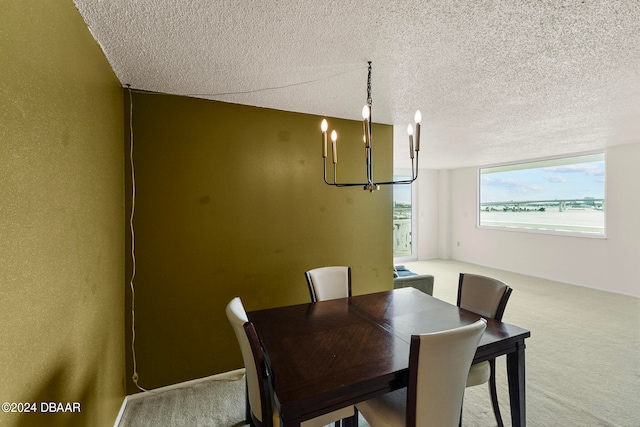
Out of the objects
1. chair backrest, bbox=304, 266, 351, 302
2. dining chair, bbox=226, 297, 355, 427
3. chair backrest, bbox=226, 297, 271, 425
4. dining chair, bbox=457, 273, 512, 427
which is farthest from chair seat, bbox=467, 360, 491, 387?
chair backrest, bbox=226, 297, 271, 425

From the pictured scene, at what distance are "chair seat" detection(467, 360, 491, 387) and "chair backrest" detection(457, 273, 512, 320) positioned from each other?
32cm

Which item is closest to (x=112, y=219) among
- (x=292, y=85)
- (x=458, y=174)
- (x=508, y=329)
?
(x=292, y=85)

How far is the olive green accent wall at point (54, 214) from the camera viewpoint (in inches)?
32.8

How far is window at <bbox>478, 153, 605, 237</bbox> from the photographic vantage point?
5043 mm

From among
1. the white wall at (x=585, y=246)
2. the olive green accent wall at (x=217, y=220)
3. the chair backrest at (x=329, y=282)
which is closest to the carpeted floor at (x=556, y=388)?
the olive green accent wall at (x=217, y=220)

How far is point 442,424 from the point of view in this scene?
1281 mm

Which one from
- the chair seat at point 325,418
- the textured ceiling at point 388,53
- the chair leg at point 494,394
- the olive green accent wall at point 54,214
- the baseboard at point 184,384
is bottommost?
the baseboard at point 184,384

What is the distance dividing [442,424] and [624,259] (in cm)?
538

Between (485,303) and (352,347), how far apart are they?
1.16 metres

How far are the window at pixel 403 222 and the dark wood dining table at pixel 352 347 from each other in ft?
17.4

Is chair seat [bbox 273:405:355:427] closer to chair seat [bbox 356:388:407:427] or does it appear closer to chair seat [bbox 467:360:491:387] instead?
chair seat [bbox 356:388:407:427]

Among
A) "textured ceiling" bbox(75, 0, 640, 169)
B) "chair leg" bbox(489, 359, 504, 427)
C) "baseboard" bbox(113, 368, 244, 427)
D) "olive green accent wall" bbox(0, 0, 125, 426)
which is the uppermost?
"textured ceiling" bbox(75, 0, 640, 169)

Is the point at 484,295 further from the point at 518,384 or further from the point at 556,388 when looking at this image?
the point at 556,388

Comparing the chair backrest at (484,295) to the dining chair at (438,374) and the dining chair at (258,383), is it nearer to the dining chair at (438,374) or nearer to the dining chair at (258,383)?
the dining chair at (438,374)
